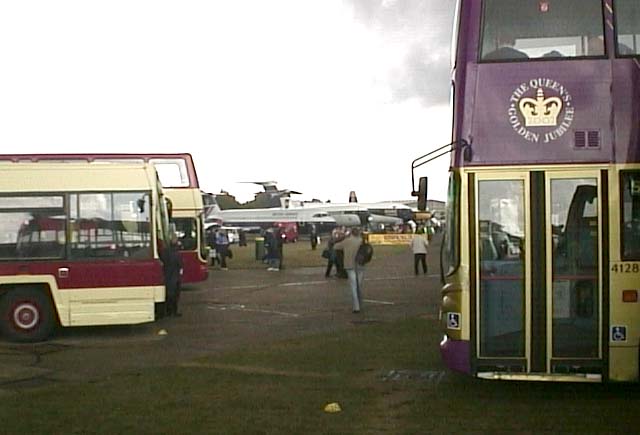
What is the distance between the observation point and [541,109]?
10234mm

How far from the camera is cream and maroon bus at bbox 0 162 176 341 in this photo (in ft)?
55.4

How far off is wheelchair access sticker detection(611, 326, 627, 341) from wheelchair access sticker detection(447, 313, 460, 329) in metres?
1.53

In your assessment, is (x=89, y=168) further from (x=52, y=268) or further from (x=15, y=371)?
(x=15, y=371)

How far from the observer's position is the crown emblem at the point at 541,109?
10.2m

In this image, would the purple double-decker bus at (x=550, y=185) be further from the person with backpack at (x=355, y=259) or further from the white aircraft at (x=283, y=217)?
the white aircraft at (x=283, y=217)

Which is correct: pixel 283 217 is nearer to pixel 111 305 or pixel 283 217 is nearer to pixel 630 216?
pixel 111 305

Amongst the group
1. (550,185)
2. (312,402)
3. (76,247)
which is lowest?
(312,402)

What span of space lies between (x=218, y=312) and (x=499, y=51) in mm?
12611

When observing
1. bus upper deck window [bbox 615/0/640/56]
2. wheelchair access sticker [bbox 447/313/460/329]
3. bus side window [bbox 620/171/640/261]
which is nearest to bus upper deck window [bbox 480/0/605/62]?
bus upper deck window [bbox 615/0/640/56]

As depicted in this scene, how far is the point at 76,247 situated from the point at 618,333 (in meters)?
9.87

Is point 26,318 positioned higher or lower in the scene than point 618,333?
lower

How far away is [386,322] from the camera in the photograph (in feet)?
62.0

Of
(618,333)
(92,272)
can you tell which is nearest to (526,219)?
(618,333)

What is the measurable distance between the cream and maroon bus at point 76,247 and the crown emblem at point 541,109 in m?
8.53
